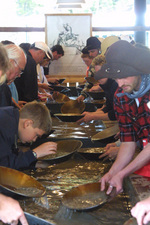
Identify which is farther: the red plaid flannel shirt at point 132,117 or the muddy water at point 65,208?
the red plaid flannel shirt at point 132,117

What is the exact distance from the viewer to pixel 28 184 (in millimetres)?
1652

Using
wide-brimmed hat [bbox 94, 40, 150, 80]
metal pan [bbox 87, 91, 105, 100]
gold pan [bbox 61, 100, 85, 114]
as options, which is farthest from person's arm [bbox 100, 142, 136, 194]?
metal pan [bbox 87, 91, 105, 100]

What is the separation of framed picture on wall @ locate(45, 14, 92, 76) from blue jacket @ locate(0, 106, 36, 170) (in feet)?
20.8

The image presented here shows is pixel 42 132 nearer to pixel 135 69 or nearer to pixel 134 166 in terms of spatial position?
pixel 134 166

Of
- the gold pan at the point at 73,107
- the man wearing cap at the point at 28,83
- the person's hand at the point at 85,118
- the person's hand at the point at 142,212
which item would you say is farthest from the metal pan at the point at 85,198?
the man wearing cap at the point at 28,83

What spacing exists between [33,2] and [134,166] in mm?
8055

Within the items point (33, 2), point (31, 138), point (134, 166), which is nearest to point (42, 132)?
point (31, 138)

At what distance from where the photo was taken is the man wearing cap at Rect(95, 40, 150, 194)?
64.2 inches

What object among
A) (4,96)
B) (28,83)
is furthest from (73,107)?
(4,96)

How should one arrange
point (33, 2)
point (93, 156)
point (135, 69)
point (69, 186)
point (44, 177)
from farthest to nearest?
point (33, 2) → point (93, 156) → point (44, 177) → point (69, 186) → point (135, 69)

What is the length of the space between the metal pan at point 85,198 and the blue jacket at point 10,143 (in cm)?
42

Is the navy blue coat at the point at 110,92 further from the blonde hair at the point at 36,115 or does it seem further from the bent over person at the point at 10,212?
the bent over person at the point at 10,212

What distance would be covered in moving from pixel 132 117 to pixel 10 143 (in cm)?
69

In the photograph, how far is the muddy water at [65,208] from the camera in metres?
1.42
